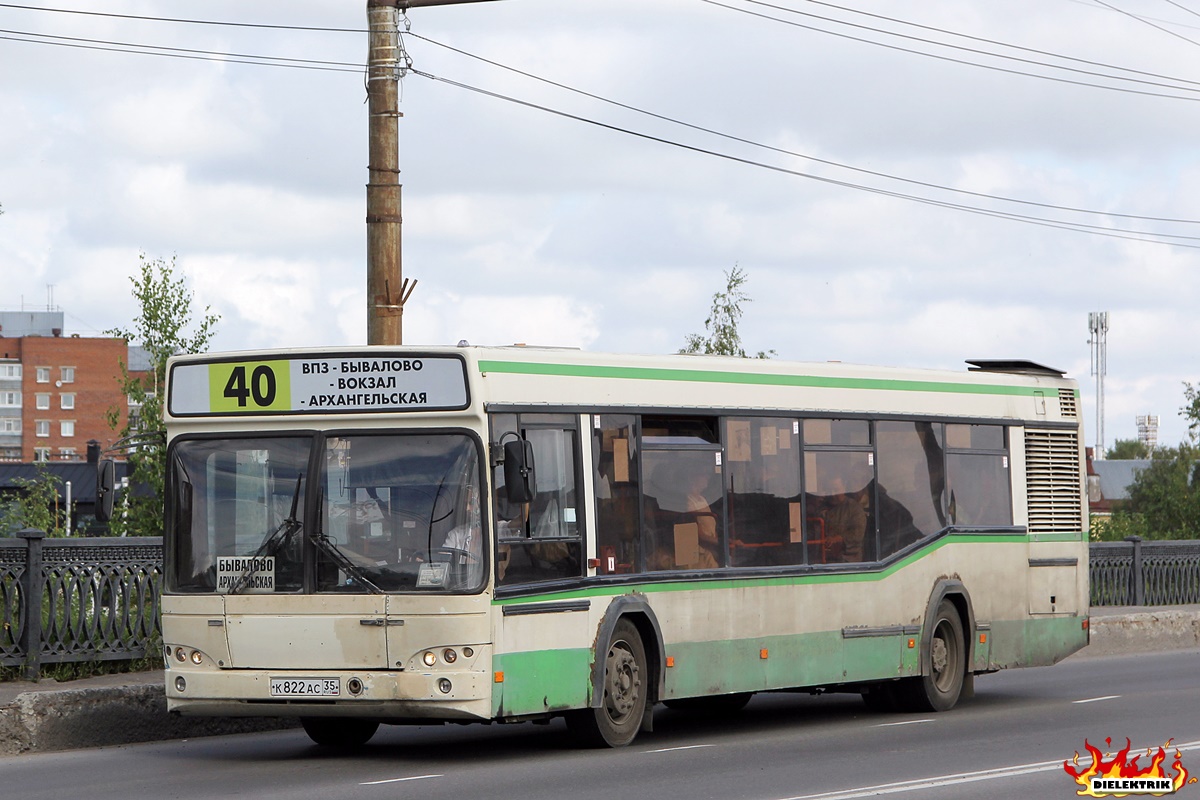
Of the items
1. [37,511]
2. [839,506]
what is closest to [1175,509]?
[839,506]

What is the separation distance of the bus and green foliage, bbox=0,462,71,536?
4.97 metres

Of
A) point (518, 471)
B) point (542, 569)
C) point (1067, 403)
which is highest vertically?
point (1067, 403)

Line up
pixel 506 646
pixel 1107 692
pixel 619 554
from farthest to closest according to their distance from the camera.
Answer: pixel 1107 692 < pixel 619 554 < pixel 506 646

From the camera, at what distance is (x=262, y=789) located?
35.4 ft

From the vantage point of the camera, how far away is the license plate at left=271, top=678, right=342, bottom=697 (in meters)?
11.8

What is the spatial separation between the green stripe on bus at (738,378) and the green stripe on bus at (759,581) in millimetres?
1384

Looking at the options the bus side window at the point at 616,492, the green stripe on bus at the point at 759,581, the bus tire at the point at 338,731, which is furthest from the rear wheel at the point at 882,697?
the bus tire at the point at 338,731

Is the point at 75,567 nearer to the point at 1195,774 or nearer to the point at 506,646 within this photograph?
the point at 506,646

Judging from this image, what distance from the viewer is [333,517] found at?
1198 centimetres

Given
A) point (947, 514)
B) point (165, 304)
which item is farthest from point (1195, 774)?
point (165, 304)

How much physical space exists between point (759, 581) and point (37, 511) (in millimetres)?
8300

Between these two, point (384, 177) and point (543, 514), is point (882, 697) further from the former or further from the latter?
point (384, 177)

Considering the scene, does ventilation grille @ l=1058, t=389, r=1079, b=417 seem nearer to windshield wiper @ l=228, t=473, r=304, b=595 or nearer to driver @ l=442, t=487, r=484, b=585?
driver @ l=442, t=487, r=484, b=585

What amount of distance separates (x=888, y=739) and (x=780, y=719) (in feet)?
6.92
